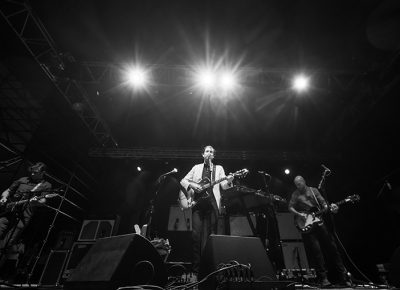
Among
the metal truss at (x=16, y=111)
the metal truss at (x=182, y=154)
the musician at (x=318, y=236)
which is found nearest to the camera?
the musician at (x=318, y=236)

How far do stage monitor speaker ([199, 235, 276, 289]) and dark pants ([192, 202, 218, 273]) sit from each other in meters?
1.09

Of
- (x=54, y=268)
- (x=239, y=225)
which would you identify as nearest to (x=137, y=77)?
(x=54, y=268)

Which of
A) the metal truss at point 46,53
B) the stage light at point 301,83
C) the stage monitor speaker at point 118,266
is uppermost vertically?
the stage light at point 301,83

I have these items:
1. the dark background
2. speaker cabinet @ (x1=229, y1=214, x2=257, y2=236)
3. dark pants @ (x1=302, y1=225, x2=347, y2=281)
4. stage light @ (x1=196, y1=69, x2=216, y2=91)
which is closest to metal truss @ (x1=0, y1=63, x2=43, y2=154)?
the dark background

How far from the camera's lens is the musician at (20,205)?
4.25m

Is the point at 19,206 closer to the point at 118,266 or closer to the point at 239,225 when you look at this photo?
the point at 118,266

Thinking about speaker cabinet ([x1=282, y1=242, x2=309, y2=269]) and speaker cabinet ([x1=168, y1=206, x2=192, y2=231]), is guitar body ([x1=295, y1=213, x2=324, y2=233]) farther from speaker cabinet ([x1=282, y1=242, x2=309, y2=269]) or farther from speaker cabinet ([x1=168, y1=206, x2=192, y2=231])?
speaker cabinet ([x1=168, y1=206, x2=192, y2=231])

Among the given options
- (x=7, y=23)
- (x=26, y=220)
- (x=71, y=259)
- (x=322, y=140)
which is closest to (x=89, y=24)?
(x=7, y=23)

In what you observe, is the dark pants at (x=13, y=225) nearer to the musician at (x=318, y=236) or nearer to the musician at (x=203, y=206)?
the musician at (x=203, y=206)

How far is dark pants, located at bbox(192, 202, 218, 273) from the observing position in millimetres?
3373

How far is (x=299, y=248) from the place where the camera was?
7.30 metres

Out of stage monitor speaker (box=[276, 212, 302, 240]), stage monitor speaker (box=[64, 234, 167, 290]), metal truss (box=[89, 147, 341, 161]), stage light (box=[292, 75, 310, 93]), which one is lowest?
stage monitor speaker (box=[64, 234, 167, 290])

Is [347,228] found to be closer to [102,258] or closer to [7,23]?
[102,258]

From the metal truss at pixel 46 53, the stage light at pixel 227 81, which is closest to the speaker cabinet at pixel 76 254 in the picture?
the metal truss at pixel 46 53
